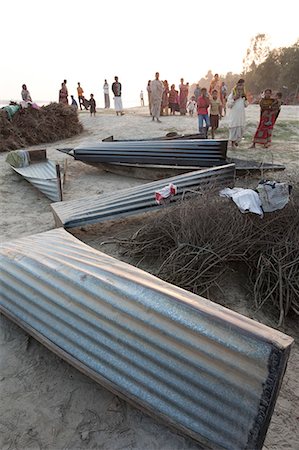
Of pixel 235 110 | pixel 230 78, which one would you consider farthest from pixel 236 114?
pixel 230 78

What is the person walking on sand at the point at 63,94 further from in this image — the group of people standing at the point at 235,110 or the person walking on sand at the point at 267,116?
the person walking on sand at the point at 267,116

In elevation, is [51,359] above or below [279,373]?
below

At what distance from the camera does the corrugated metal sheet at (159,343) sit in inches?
53.8

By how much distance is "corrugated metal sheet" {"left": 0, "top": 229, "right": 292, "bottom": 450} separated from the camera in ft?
4.48

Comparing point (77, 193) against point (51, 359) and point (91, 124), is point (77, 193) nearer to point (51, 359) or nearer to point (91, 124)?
point (51, 359)

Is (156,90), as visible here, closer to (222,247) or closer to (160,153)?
(160,153)

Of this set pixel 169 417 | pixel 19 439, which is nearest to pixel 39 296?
pixel 19 439

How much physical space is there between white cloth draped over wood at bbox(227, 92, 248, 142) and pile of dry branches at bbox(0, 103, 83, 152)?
5.19 meters

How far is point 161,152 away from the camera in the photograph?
19.0 ft

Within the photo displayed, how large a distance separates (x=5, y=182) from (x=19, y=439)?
4.87m

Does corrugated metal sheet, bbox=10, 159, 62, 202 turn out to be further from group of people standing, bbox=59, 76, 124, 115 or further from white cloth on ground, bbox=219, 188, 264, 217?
group of people standing, bbox=59, 76, 124, 115

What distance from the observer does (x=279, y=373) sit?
1.32 meters

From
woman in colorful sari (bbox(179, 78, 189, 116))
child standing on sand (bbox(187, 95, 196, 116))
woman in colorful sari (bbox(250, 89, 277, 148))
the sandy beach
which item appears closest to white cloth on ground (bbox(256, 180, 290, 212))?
the sandy beach

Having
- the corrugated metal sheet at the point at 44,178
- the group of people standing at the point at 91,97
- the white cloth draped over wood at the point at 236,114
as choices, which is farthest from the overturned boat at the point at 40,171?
the group of people standing at the point at 91,97
